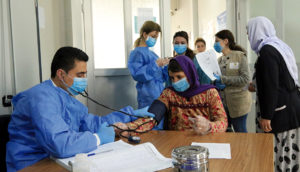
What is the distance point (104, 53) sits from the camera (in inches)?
109

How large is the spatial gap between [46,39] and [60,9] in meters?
0.49

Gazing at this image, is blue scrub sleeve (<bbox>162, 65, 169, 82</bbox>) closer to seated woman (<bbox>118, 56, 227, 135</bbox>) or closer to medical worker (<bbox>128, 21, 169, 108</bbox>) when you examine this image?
medical worker (<bbox>128, 21, 169, 108</bbox>)

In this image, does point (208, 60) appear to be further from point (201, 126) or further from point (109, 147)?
point (109, 147)

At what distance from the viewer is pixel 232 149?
3.39 ft

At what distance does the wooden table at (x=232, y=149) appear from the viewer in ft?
2.83

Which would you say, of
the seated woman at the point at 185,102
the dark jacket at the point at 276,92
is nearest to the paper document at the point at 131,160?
the seated woman at the point at 185,102

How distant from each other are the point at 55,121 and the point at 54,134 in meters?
0.06

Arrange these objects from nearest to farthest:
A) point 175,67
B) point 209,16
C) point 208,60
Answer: point 175,67 < point 208,60 < point 209,16

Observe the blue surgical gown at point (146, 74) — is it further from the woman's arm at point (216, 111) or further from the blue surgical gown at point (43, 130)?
the blue surgical gown at point (43, 130)

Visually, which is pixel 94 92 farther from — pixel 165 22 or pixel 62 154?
pixel 62 154

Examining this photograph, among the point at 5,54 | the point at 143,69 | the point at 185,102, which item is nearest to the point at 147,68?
the point at 143,69

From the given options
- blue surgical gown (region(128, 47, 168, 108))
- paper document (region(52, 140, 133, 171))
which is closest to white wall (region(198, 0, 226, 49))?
blue surgical gown (region(128, 47, 168, 108))

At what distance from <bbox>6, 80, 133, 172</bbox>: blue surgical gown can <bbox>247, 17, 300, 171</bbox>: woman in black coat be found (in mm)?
1157

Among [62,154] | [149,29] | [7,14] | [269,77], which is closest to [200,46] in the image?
[149,29]
